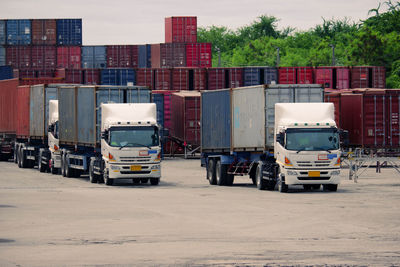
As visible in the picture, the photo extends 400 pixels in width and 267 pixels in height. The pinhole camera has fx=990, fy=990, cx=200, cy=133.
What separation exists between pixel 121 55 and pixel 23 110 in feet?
154

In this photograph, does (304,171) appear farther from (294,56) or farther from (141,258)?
(294,56)

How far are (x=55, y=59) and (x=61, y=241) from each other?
83.1 meters

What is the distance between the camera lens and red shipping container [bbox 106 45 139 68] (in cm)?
9956

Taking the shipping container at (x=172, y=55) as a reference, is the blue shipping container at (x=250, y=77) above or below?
below

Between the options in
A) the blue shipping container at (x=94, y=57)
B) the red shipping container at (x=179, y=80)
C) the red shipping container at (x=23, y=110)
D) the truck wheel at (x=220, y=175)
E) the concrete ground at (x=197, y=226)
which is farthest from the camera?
the blue shipping container at (x=94, y=57)

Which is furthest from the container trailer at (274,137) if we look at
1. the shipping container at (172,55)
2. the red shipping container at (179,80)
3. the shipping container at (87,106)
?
the shipping container at (172,55)

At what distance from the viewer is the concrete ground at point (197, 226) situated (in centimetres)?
1606

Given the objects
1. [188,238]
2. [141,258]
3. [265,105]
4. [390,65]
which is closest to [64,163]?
[265,105]

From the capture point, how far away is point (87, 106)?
40.4 metres

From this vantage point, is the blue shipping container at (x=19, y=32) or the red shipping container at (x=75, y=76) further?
the blue shipping container at (x=19, y=32)

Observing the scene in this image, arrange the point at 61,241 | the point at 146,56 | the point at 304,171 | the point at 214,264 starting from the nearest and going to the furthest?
the point at 214,264
the point at 61,241
the point at 304,171
the point at 146,56

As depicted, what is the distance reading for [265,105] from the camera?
3400 centimetres

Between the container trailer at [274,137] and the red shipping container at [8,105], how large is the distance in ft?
64.8

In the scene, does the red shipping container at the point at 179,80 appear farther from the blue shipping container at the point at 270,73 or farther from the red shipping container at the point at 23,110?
the red shipping container at the point at 23,110
